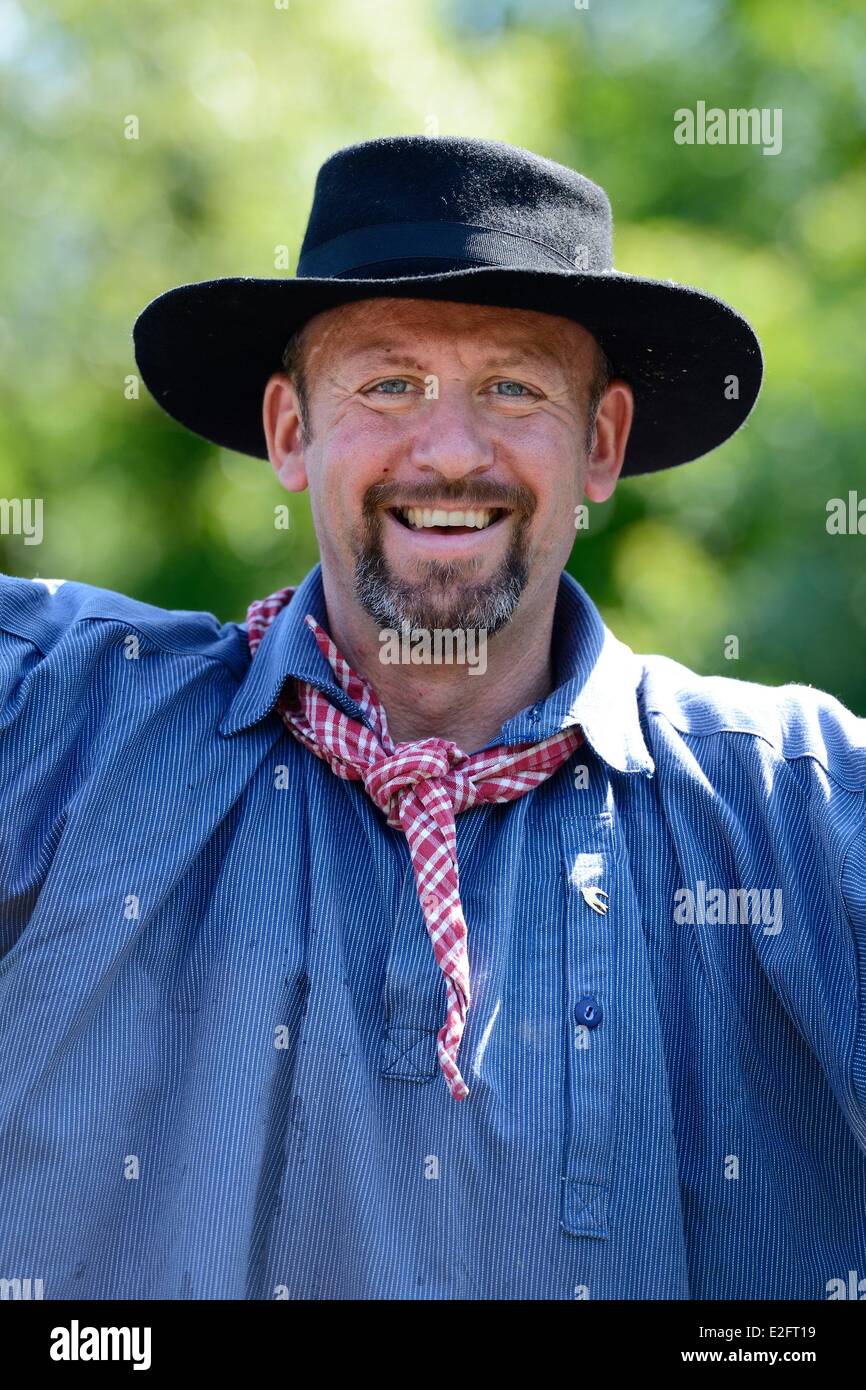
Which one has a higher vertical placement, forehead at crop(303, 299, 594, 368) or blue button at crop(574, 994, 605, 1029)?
forehead at crop(303, 299, 594, 368)

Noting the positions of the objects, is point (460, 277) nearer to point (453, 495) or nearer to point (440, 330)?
point (440, 330)

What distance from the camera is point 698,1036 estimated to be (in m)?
2.44

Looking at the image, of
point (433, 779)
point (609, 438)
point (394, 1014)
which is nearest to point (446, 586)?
point (433, 779)

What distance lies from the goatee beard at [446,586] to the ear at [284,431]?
0.99ft

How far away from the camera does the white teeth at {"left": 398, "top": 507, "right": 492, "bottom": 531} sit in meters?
2.64

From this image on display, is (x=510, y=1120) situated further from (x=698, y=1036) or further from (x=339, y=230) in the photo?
(x=339, y=230)

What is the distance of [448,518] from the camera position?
2646 millimetres

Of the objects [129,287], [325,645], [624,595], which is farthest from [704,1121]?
[129,287]

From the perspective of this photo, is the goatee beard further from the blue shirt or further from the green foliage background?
the green foliage background

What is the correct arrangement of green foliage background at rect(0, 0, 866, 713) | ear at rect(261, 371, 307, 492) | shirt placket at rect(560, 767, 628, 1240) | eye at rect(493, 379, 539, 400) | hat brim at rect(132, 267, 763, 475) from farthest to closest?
1. green foliage background at rect(0, 0, 866, 713)
2. ear at rect(261, 371, 307, 492)
3. eye at rect(493, 379, 539, 400)
4. hat brim at rect(132, 267, 763, 475)
5. shirt placket at rect(560, 767, 628, 1240)

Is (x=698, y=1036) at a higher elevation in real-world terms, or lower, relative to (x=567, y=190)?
lower

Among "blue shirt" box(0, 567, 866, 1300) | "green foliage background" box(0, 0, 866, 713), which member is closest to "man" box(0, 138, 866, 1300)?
"blue shirt" box(0, 567, 866, 1300)

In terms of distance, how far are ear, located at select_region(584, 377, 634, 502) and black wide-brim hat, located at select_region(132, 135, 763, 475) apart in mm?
39

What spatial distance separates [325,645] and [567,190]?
869mm
